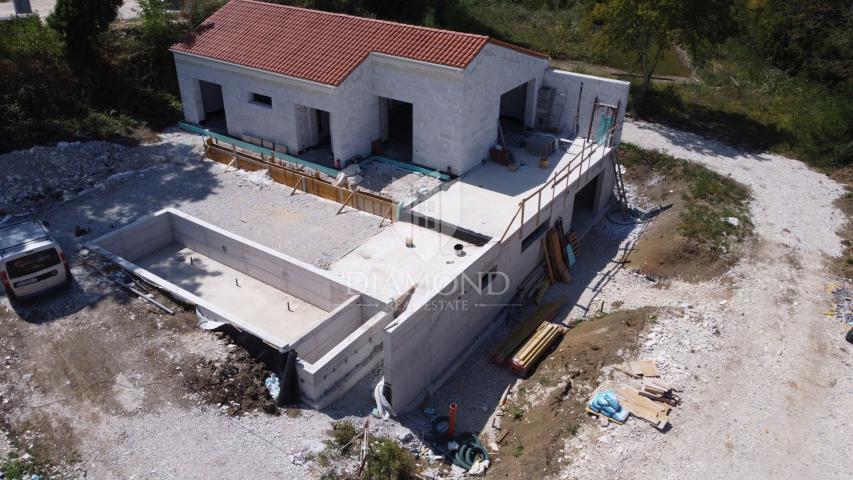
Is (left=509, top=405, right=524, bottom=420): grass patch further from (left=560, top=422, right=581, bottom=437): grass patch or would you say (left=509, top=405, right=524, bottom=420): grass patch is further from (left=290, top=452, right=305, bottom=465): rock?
(left=290, top=452, right=305, bottom=465): rock

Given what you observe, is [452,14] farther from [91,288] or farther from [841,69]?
[91,288]

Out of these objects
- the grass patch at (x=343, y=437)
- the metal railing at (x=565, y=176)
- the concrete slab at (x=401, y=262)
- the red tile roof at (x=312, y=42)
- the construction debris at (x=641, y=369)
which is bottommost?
the grass patch at (x=343, y=437)

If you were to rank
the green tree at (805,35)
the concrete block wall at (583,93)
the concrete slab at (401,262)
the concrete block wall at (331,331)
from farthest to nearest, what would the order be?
the green tree at (805,35)
the concrete block wall at (583,93)
the concrete slab at (401,262)
the concrete block wall at (331,331)

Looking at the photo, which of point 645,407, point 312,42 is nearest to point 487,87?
point 312,42

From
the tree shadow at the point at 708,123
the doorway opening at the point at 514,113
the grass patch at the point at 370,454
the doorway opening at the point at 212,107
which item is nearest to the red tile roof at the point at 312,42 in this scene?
the doorway opening at the point at 212,107

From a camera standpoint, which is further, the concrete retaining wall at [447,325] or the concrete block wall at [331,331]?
the concrete block wall at [331,331]

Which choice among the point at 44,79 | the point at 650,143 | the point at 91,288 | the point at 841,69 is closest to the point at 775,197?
the point at 650,143

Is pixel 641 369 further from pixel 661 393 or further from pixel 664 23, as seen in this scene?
pixel 664 23

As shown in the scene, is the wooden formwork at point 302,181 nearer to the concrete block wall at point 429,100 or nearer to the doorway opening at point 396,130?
the concrete block wall at point 429,100
